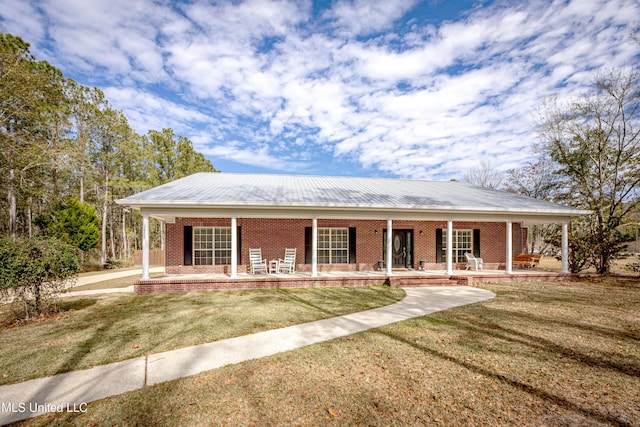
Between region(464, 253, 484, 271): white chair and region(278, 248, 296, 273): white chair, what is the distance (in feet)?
24.9

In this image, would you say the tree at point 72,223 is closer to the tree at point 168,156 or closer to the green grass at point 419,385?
the tree at point 168,156

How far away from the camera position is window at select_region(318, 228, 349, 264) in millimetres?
12375

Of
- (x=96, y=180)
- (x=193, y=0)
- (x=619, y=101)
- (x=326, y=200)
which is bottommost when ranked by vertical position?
(x=326, y=200)

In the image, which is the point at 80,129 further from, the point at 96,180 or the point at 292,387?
the point at 292,387

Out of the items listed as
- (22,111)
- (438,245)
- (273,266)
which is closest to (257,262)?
(273,266)

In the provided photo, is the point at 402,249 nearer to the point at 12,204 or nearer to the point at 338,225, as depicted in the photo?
the point at 338,225

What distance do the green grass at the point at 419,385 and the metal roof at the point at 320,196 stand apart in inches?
214

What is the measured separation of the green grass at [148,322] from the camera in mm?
4242

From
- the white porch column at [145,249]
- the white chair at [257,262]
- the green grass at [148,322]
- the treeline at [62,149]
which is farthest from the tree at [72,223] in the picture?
the white chair at [257,262]

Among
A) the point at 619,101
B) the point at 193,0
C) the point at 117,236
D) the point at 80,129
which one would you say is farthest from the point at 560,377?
the point at 117,236

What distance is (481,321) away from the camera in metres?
5.98

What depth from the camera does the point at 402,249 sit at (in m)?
13.0

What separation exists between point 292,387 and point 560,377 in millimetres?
3322

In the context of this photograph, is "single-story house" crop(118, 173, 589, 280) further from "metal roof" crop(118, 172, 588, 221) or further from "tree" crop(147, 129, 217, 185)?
"tree" crop(147, 129, 217, 185)
